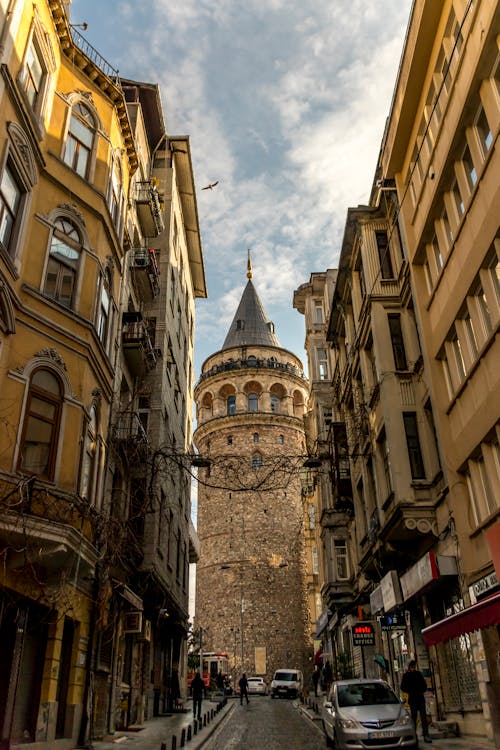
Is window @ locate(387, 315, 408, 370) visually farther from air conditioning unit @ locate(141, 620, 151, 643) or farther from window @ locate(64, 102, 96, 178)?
air conditioning unit @ locate(141, 620, 151, 643)

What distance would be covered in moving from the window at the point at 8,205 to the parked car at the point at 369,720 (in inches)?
417

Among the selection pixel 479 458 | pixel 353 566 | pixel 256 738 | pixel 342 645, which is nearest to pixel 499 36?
pixel 479 458

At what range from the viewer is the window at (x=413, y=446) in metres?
17.0

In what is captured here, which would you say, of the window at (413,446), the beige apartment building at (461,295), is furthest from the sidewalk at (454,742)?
the window at (413,446)

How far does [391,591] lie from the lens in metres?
17.7

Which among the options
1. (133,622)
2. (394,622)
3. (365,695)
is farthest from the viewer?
(133,622)

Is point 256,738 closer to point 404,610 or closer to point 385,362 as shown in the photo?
point 404,610

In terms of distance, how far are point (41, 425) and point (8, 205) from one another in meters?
4.09

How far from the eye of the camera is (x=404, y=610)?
59.9 ft

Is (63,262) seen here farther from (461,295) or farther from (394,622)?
(394,622)

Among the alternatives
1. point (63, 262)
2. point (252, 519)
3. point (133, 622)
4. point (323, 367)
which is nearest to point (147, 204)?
point (63, 262)

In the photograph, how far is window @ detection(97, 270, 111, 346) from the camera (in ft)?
50.4

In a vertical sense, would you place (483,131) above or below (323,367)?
below

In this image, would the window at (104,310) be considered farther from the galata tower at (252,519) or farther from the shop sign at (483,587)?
the galata tower at (252,519)
